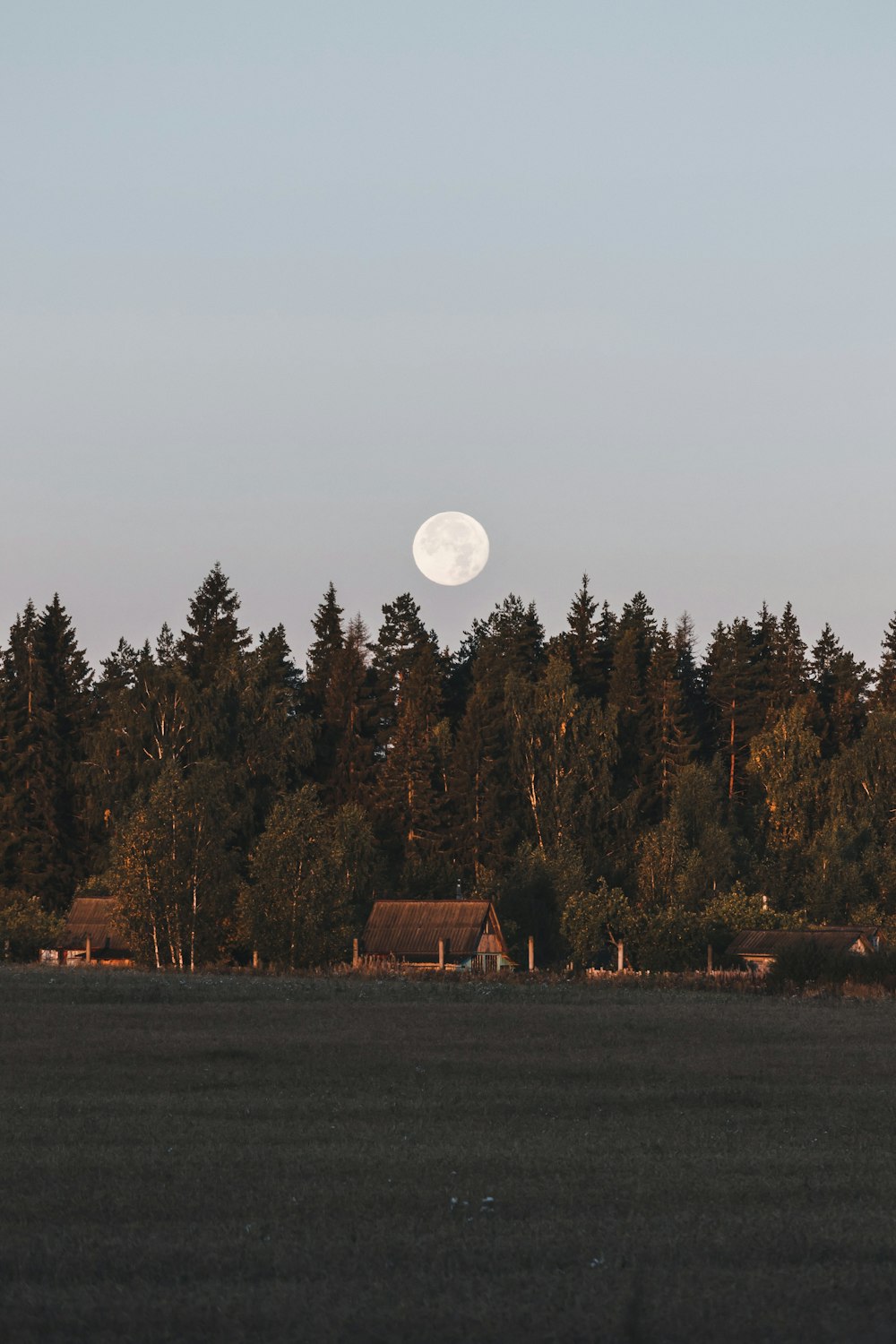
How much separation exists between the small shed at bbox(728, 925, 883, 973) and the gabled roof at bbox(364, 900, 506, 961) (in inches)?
563

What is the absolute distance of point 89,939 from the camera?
95.2 m

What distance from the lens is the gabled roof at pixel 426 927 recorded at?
9069 centimetres

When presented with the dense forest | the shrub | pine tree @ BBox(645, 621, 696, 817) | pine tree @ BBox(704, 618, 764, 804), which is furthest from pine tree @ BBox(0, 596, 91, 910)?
the shrub

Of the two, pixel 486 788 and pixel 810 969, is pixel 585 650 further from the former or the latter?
pixel 810 969

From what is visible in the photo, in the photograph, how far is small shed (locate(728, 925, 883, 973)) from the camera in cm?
8700

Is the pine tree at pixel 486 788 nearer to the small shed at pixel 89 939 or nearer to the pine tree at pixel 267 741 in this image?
the pine tree at pixel 267 741

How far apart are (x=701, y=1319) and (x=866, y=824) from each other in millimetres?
93458

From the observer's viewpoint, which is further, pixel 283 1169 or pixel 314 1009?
pixel 314 1009

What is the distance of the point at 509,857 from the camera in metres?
106

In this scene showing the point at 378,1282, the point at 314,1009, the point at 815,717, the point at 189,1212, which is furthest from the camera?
the point at 815,717

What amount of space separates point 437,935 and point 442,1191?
76.0 metres

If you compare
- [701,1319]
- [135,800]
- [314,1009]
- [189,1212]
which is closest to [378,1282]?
[701,1319]

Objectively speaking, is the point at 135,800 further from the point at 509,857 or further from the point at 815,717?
the point at 815,717

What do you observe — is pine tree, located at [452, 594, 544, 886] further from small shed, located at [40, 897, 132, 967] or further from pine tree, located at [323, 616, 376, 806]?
small shed, located at [40, 897, 132, 967]
